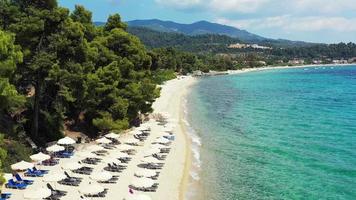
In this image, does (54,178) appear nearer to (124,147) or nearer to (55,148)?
(55,148)

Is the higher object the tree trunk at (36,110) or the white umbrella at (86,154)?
the tree trunk at (36,110)

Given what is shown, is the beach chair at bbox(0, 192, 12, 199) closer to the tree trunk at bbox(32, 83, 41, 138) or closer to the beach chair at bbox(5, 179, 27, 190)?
the beach chair at bbox(5, 179, 27, 190)

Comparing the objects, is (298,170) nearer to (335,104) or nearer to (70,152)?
(70,152)

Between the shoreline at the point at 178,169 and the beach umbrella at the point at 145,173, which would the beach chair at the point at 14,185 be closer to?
the beach umbrella at the point at 145,173

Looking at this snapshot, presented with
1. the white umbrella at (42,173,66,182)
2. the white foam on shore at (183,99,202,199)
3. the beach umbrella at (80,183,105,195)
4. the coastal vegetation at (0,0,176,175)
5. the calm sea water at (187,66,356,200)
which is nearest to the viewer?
the beach umbrella at (80,183,105,195)

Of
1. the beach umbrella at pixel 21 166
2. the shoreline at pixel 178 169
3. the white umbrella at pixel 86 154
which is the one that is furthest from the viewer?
the white umbrella at pixel 86 154

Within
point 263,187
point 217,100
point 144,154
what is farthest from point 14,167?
point 217,100

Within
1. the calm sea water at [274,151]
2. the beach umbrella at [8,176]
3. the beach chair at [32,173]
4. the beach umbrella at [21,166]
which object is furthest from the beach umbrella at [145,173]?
the beach umbrella at [8,176]

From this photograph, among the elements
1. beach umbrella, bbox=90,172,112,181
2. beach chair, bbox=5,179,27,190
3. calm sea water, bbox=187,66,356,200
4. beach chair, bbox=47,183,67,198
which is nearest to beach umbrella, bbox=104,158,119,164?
beach umbrella, bbox=90,172,112,181

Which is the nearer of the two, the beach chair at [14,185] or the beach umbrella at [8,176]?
the beach umbrella at [8,176]
